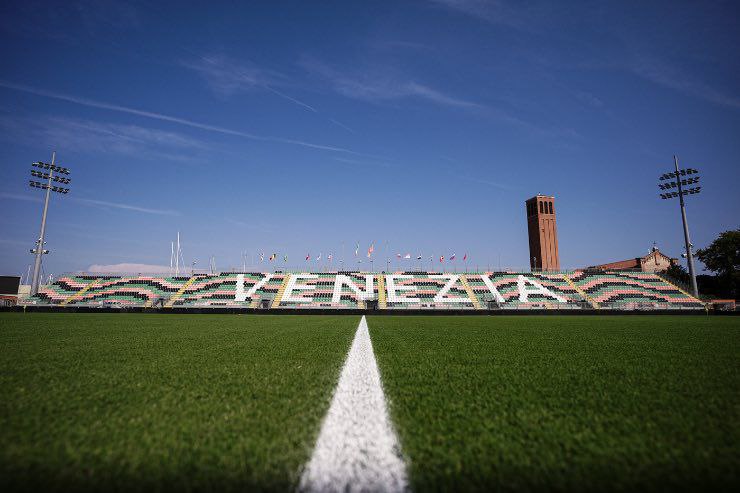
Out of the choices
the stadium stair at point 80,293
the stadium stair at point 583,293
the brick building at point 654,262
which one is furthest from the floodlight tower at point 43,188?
the brick building at point 654,262

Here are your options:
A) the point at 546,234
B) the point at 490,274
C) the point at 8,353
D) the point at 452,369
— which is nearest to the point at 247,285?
the point at 490,274

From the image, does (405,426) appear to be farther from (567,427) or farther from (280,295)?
(280,295)

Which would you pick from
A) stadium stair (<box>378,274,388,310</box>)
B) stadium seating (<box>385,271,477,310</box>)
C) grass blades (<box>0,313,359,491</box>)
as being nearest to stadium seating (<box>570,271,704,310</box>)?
stadium seating (<box>385,271,477,310</box>)

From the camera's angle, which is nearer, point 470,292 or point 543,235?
point 470,292

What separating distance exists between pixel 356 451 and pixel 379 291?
3581 centimetres

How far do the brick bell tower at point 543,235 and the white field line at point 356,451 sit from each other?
67.7 meters

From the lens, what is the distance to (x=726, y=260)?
39375 millimetres

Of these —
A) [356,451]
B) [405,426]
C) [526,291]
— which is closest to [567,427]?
[405,426]

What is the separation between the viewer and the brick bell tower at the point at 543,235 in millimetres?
63406

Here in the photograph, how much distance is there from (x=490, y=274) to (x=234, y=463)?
4200 centimetres

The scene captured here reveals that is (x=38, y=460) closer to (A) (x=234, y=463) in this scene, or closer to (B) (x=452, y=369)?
(A) (x=234, y=463)

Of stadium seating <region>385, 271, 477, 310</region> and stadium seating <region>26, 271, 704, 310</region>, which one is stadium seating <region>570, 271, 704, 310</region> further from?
stadium seating <region>385, 271, 477, 310</region>

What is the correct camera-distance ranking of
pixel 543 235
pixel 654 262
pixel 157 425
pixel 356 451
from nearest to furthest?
pixel 356 451
pixel 157 425
pixel 654 262
pixel 543 235

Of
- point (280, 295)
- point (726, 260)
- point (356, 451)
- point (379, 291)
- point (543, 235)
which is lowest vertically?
point (356, 451)
